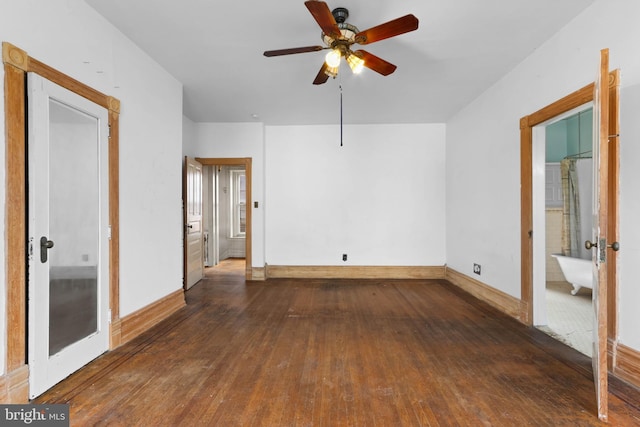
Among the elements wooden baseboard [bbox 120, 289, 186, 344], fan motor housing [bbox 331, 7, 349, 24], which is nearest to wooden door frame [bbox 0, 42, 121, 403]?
wooden baseboard [bbox 120, 289, 186, 344]

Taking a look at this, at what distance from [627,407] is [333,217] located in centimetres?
398

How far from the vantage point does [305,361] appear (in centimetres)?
233

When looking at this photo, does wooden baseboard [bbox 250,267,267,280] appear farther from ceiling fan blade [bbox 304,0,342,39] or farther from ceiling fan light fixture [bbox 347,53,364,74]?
ceiling fan blade [bbox 304,0,342,39]

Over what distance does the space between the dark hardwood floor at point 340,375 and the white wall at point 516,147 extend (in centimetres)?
60

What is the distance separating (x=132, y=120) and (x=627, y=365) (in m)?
4.35

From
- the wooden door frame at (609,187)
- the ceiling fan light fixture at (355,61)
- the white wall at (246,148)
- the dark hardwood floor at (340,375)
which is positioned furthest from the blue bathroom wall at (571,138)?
the white wall at (246,148)

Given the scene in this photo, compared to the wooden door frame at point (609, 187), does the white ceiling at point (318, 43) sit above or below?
above

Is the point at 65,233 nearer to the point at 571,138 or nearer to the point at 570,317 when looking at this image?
the point at 570,317

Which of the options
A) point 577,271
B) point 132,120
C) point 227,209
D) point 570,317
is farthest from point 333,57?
point 227,209

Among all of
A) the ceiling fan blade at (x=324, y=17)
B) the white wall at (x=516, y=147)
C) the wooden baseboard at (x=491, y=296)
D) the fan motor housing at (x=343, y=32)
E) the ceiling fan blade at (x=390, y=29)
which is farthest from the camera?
the wooden baseboard at (x=491, y=296)

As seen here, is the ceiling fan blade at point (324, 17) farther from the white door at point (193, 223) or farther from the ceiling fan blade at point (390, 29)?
the white door at point (193, 223)

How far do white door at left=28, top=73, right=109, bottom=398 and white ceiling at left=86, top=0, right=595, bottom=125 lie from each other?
3.03ft

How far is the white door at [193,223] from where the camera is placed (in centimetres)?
450

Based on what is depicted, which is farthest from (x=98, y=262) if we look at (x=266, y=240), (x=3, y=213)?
(x=266, y=240)
